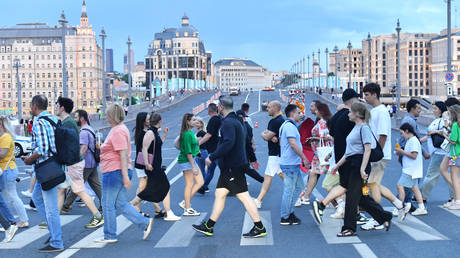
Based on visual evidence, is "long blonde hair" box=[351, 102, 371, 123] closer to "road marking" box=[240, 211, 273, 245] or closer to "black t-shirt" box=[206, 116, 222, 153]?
"road marking" box=[240, 211, 273, 245]

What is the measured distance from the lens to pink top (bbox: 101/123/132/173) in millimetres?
8023

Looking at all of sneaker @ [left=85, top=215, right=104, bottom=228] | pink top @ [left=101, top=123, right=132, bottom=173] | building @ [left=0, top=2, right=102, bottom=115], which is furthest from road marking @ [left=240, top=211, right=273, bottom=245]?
building @ [left=0, top=2, right=102, bottom=115]

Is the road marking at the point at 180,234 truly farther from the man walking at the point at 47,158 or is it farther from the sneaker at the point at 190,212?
the man walking at the point at 47,158

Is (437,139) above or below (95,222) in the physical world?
above

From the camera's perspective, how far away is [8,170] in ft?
30.2

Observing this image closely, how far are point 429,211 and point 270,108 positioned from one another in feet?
10.2

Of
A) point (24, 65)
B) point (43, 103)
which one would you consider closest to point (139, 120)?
point (43, 103)

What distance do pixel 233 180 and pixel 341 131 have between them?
5.50ft

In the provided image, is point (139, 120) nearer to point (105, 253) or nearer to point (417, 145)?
point (105, 253)

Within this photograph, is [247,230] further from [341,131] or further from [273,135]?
[341,131]

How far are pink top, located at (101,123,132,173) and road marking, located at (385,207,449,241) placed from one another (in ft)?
12.9

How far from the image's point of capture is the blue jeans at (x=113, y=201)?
8117mm

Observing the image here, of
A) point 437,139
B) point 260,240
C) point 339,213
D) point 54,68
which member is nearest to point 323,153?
point 339,213

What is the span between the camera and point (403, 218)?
9.20 meters
